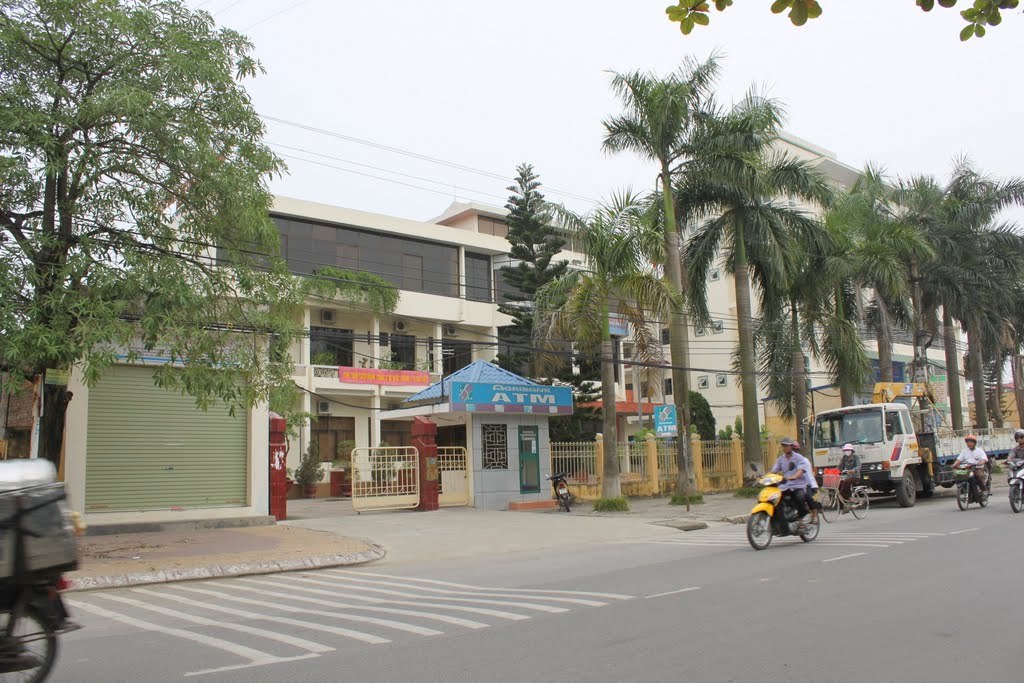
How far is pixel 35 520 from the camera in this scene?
521 centimetres

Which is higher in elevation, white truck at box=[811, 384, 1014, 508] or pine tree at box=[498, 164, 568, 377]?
pine tree at box=[498, 164, 568, 377]

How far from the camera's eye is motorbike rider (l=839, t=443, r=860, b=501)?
1844 centimetres

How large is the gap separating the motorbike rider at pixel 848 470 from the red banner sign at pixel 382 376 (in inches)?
931

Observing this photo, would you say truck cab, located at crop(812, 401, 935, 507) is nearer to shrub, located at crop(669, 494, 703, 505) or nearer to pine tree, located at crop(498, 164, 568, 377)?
shrub, located at crop(669, 494, 703, 505)

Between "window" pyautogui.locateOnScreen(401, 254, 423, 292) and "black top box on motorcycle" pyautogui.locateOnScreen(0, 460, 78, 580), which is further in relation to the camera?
"window" pyautogui.locateOnScreen(401, 254, 423, 292)

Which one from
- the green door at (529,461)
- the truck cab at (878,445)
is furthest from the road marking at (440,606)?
the truck cab at (878,445)

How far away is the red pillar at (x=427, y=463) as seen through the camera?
69.6ft

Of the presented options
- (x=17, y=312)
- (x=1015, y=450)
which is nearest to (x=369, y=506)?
(x=17, y=312)

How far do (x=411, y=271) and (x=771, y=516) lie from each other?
31410mm

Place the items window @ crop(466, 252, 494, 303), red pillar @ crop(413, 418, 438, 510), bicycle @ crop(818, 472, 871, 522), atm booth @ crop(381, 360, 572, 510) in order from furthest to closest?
window @ crop(466, 252, 494, 303) → atm booth @ crop(381, 360, 572, 510) → red pillar @ crop(413, 418, 438, 510) → bicycle @ crop(818, 472, 871, 522)

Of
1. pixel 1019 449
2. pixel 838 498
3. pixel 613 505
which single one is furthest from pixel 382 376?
pixel 1019 449

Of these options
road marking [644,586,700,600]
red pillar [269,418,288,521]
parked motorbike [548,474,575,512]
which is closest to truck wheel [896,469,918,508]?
parked motorbike [548,474,575,512]

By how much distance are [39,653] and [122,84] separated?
948 cm

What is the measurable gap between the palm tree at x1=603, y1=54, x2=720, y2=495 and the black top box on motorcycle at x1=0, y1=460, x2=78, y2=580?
18.1 metres
